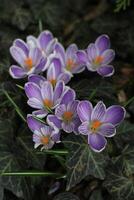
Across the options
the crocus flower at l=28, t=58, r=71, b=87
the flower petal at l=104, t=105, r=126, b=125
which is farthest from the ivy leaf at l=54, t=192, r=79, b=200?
the crocus flower at l=28, t=58, r=71, b=87

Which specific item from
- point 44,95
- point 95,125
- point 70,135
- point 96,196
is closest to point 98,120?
point 95,125

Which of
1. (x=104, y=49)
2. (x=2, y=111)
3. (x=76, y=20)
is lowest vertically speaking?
(x=2, y=111)

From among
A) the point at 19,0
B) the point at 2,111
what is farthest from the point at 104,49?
the point at 19,0

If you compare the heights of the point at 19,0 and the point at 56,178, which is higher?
the point at 19,0

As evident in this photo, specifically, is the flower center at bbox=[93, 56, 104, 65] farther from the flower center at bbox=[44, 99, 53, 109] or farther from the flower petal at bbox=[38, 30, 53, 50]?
the flower center at bbox=[44, 99, 53, 109]

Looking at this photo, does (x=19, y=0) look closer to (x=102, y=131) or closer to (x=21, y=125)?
(x=21, y=125)

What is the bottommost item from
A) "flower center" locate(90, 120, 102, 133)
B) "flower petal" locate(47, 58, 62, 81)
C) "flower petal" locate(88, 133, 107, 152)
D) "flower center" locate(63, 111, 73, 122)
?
"flower petal" locate(88, 133, 107, 152)

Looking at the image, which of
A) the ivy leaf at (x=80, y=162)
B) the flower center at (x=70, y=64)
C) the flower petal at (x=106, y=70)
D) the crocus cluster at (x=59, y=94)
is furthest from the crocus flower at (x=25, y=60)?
the ivy leaf at (x=80, y=162)

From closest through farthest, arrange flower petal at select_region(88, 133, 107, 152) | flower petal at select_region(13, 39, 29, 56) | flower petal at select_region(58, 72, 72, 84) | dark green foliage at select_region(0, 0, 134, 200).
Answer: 1. flower petal at select_region(88, 133, 107, 152)
2. dark green foliage at select_region(0, 0, 134, 200)
3. flower petal at select_region(58, 72, 72, 84)
4. flower petal at select_region(13, 39, 29, 56)
